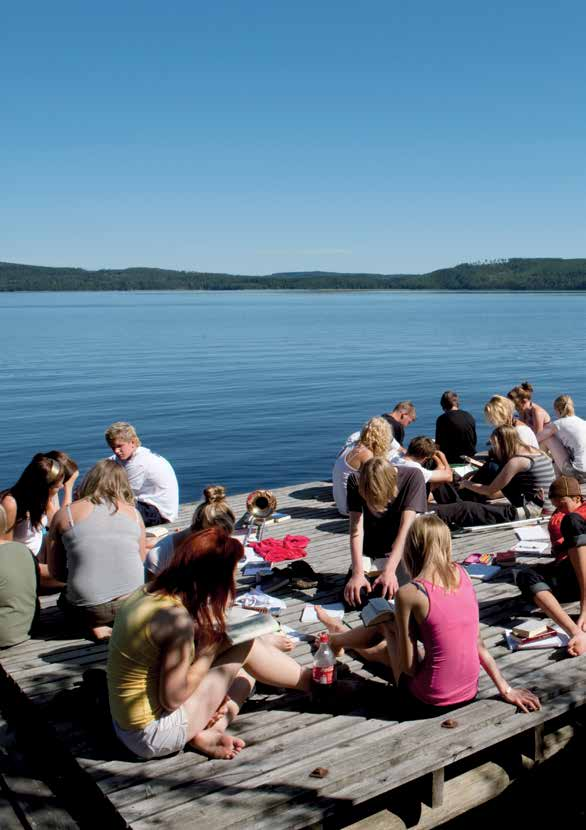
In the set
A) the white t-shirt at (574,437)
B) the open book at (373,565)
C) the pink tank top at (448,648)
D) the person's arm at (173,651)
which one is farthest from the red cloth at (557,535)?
the white t-shirt at (574,437)

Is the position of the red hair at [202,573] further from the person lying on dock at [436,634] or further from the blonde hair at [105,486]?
the blonde hair at [105,486]

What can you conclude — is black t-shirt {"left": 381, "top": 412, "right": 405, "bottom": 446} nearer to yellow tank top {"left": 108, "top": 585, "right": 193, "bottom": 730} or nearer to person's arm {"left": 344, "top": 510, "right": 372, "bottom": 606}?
person's arm {"left": 344, "top": 510, "right": 372, "bottom": 606}

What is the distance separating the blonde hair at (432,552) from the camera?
14.4 feet

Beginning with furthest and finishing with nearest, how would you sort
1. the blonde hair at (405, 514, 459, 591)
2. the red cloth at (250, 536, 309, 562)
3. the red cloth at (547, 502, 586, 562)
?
the red cloth at (250, 536, 309, 562) → the red cloth at (547, 502, 586, 562) → the blonde hair at (405, 514, 459, 591)

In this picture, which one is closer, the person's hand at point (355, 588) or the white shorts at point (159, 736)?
the white shorts at point (159, 736)

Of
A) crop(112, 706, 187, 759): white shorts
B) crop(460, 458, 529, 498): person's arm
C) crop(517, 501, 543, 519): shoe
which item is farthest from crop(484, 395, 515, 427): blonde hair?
crop(112, 706, 187, 759): white shorts

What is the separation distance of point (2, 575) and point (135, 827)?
2.46m

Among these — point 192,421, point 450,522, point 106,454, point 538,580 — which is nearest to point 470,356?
point 192,421

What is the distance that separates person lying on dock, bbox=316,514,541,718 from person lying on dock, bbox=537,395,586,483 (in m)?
6.05

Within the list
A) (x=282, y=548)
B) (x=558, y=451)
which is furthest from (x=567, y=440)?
(x=282, y=548)

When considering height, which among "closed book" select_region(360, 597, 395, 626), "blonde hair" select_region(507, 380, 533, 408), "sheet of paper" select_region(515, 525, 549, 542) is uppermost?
"blonde hair" select_region(507, 380, 533, 408)

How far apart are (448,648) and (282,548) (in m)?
3.65

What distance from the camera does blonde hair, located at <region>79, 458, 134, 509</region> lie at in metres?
5.85

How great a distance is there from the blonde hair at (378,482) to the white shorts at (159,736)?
2.66 m
